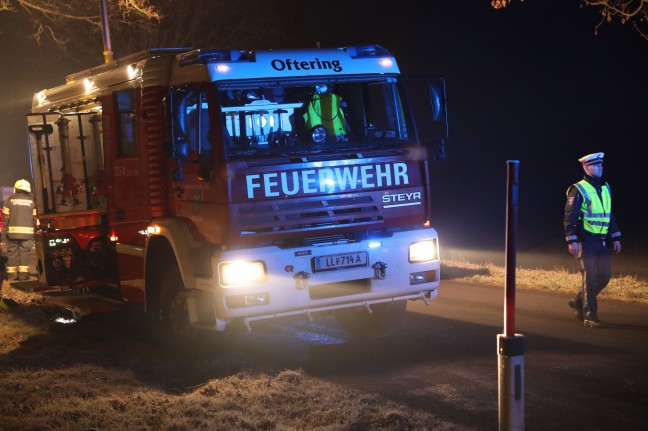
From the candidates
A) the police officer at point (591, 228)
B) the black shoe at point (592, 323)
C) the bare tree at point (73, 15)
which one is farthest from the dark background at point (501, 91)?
the black shoe at point (592, 323)

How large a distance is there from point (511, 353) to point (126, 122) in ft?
21.0

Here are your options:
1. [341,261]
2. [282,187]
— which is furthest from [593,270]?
[282,187]

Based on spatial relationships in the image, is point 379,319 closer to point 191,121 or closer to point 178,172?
point 178,172

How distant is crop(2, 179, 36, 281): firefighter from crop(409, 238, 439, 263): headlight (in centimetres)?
883

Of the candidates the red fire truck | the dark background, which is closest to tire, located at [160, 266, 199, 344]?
the red fire truck

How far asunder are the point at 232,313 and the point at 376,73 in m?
2.76

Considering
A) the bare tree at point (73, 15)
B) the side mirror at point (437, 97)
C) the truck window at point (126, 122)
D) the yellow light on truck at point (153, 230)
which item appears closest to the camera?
the side mirror at point (437, 97)

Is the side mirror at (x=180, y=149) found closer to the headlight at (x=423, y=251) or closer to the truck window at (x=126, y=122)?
the truck window at (x=126, y=122)

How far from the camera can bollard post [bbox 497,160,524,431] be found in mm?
4996

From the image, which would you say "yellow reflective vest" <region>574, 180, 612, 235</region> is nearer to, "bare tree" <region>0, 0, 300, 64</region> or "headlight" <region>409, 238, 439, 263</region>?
"headlight" <region>409, 238, 439, 263</region>

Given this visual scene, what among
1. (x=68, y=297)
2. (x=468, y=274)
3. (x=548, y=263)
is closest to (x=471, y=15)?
(x=548, y=263)

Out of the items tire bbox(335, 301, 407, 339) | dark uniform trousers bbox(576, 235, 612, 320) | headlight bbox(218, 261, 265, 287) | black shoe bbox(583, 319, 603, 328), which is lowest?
black shoe bbox(583, 319, 603, 328)

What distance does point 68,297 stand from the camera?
11711 mm

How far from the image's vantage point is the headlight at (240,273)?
7.89 m
